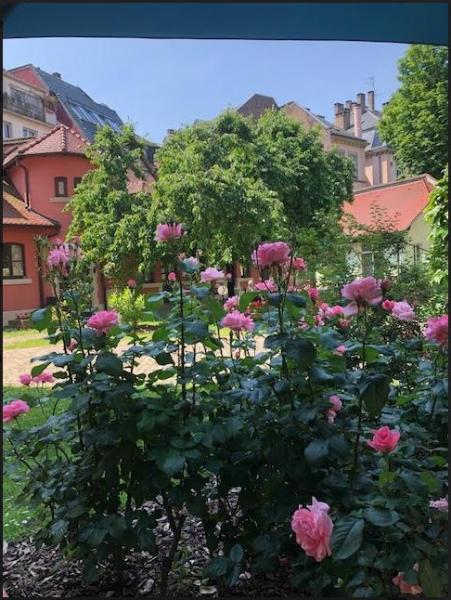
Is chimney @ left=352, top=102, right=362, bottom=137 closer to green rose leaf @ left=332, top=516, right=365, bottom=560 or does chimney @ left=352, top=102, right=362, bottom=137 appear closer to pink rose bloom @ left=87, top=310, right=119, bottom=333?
pink rose bloom @ left=87, top=310, right=119, bottom=333

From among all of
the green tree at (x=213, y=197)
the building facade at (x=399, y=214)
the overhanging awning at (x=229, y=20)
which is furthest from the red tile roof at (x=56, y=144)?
the overhanging awning at (x=229, y=20)

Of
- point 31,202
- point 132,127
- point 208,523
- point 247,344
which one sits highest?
point 132,127

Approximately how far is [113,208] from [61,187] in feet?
6.48

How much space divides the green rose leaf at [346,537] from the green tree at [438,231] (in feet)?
9.75

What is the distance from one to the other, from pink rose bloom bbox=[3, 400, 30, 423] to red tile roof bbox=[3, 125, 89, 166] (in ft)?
36.7

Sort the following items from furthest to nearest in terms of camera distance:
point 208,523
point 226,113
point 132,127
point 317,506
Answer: point 226,113, point 132,127, point 208,523, point 317,506

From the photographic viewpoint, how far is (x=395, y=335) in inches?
116

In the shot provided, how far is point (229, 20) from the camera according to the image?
1.48 metres

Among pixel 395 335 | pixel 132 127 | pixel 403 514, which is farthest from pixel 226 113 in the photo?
pixel 403 514

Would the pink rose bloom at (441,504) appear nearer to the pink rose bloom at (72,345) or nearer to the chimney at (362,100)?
the pink rose bloom at (72,345)

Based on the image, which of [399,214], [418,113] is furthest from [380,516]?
[418,113]

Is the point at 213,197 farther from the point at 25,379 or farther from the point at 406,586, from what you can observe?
the point at 406,586

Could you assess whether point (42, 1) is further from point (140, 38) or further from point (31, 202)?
point (31, 202)

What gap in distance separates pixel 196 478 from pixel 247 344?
501 mm
